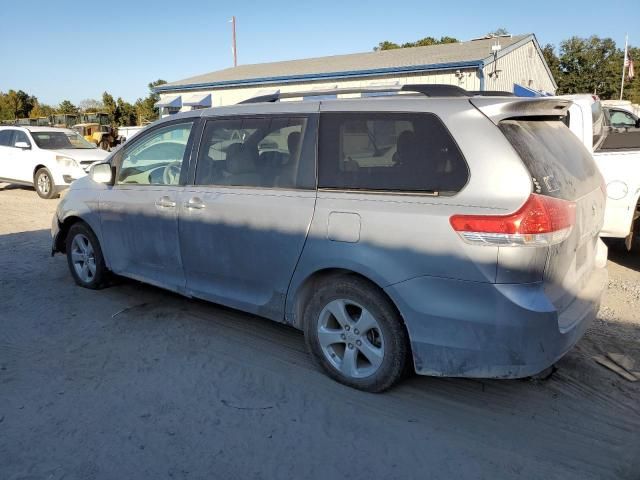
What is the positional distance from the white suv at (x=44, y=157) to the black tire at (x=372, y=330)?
33.6ft

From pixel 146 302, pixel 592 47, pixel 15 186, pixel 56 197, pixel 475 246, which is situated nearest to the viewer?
pixel 475 246

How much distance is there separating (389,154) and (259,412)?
177cm

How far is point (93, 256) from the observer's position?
5.33 metres

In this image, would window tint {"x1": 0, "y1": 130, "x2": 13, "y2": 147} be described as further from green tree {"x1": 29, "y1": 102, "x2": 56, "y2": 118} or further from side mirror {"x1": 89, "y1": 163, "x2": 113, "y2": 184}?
green tree {"x1": 29, "y1": 102, "x2": 56, "y2": 118}

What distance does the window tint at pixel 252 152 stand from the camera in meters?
3.75

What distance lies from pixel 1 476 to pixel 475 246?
270cm

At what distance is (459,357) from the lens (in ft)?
9.88

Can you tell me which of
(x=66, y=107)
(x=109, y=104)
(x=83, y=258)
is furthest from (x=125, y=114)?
(x=83, y=258)

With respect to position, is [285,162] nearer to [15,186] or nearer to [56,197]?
[56,197]

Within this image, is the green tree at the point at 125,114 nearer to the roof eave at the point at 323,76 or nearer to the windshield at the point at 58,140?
the roof eave at the point at 323,76

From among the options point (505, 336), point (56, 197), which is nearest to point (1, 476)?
point (505, 336)

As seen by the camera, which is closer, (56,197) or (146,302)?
(146,302)

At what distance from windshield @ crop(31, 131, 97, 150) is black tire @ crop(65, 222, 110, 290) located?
332 inches

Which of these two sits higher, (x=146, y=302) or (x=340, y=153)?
(x=340, y=153)
